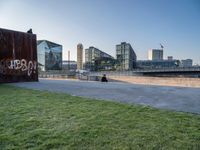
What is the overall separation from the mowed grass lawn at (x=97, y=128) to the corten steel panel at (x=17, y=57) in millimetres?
11544

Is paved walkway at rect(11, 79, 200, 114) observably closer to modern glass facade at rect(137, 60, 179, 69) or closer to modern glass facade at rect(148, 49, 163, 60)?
modern glass facade at rect(137, 60, 179, 69)

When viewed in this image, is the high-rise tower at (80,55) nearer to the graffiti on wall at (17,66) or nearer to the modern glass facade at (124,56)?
the modern glass facade at (124,56)

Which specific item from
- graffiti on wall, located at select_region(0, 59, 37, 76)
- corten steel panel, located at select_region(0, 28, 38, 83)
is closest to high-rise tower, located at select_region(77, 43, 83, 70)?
corten steel panel, located at select_region(0, 28, 38, 83)

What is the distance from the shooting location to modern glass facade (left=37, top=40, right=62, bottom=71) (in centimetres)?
8156

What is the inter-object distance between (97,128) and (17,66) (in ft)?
48.2

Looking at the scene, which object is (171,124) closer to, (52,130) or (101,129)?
(101,129)

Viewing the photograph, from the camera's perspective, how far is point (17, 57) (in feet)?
58.4

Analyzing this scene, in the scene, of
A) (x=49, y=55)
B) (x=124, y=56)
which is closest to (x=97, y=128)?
(x=49, y=55)

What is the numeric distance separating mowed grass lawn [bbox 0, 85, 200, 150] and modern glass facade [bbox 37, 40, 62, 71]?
2916 inches

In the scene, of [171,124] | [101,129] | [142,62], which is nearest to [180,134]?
[171,124]

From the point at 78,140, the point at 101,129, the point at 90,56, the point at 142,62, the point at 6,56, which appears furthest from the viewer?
the point at 142,62

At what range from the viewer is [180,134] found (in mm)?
4152

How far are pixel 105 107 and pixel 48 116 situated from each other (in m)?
1.75

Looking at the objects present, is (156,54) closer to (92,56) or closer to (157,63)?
(157,63)
